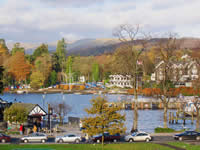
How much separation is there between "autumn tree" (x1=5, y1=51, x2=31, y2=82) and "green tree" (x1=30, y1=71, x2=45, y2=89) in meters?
6.17

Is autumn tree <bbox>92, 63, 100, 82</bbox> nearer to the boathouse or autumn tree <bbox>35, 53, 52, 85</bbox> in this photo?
autumn tree <bbox>35, 53, 52, 85</bbox>

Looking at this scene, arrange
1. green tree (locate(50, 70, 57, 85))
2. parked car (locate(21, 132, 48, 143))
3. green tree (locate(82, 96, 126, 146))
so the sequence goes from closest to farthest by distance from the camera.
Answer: green tree (locate(82, 96, 126, 146)) → parked car (locate(21, 132, 48, 143)) → green tree (locate(50, 70, 57, 85))

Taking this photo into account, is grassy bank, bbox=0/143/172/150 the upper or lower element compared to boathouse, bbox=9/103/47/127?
lower

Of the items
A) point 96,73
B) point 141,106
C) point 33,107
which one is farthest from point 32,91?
point 33,107

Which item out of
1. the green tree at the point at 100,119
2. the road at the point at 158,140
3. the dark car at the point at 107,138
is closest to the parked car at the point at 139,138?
the road at the point at 158,140

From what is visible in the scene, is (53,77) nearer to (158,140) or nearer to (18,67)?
(18,67)

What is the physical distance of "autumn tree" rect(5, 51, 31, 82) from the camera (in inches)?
7047

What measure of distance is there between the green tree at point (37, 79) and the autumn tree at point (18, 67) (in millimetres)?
6175

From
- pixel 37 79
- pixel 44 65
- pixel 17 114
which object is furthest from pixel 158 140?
pixel 44 65

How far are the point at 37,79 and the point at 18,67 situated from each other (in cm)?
1278

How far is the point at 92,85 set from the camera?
18575 centimetres

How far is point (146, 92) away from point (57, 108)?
193 feet

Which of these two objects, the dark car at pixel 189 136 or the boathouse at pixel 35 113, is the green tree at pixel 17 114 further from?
the dark car at pixel 189 136

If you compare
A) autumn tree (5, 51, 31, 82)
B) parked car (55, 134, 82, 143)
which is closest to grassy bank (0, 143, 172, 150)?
parked car (55, 134, 82, 143)
